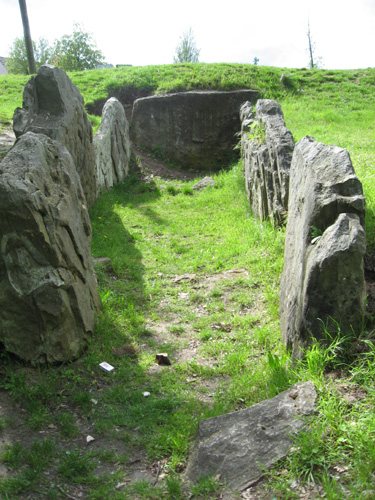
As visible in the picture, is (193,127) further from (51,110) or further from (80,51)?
(80,51)

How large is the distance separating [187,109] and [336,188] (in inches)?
425

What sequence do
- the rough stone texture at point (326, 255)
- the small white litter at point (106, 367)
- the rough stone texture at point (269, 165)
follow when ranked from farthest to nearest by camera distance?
the rough stone texture at point (269, 165) → the small white litter at point (106, 367) → the rough stone texture at point (326, 255)

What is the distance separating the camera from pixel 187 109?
13875mm

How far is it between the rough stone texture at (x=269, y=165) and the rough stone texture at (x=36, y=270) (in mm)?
3364

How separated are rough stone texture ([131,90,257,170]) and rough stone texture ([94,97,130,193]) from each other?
1.71 m

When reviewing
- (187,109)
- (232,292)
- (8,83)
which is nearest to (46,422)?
(232,292)

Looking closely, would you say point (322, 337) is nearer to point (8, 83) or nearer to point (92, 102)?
point (92, 102)

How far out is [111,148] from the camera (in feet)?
36.4

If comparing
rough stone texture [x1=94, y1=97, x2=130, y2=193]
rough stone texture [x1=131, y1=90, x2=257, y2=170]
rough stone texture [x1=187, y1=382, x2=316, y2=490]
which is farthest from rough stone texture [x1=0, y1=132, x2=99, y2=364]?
rough stone texture [x1=131, y1=90, x2=257, y2=170]

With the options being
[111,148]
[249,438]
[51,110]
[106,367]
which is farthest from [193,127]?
[249,438]

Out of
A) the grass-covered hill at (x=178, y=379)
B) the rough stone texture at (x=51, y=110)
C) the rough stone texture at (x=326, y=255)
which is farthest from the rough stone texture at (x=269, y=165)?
the rough stone texture at (x=51, y=110)

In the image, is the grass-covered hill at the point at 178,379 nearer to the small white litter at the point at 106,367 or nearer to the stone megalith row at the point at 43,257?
the small white litter at the point at 106,367

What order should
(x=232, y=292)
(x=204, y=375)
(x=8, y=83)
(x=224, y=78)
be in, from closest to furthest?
1. (x=204, y=375)
2. (x=232, y=292)
3. (x=224, y=78)
4. (x=8, y=83)

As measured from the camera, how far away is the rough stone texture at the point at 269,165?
6.60m
